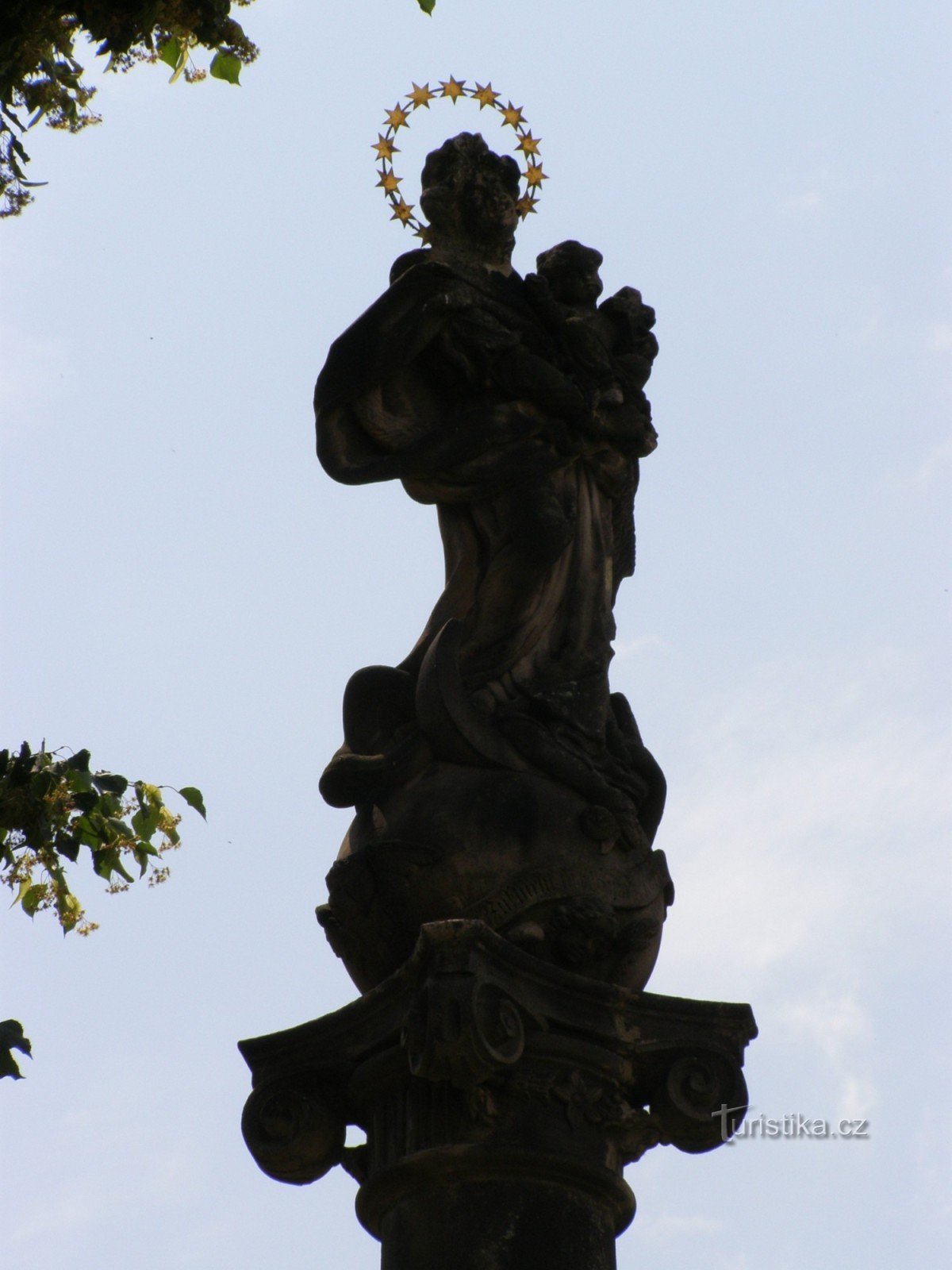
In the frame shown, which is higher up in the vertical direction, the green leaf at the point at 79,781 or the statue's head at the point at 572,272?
the statue's head at the point at 572,272

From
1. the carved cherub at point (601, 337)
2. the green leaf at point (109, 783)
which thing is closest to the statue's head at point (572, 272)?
the carved cherub at point (601, 337)

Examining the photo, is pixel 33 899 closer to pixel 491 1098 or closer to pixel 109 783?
pixel 109 783

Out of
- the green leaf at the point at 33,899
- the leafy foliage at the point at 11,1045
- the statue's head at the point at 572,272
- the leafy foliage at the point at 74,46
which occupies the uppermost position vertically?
the statue's head at the point at 572,272

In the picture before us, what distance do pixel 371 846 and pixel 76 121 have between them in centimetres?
246

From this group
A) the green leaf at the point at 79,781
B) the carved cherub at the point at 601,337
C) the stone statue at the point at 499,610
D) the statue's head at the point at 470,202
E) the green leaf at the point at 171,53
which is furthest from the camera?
the statue's head at the point at 470,202

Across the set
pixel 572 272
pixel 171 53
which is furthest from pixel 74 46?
pixel 572 272

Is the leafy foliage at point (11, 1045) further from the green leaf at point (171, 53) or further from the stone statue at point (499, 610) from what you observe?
the green leaf at point (171, 53)

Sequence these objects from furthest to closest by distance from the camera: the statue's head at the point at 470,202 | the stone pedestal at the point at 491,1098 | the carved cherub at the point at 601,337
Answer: the statue's head at the point at 470,202 < the carved cherub at the point at 601,337 < the stone pedestal at the point at 491,1098

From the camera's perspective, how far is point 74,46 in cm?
675

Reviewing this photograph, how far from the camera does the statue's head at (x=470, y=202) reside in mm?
8141

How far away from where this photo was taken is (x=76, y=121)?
6.86m

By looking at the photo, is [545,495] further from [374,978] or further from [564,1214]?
[564,1214]

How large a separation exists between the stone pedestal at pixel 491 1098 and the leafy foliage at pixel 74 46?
2.78m

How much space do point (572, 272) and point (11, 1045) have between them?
3.47 meters
